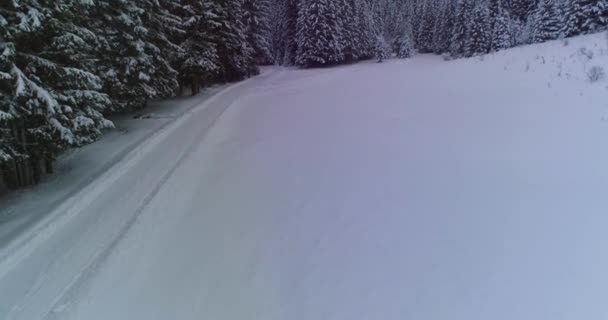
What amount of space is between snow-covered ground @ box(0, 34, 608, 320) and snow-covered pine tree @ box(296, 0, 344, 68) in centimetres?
2900

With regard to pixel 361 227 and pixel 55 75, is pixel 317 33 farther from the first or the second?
pixel 361 227

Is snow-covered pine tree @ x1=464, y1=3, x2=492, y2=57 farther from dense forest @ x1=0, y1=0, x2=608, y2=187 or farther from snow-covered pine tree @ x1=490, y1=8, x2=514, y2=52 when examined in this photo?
snow-covered pine tree @ x1=490, y1=8, x2=514, y2=52

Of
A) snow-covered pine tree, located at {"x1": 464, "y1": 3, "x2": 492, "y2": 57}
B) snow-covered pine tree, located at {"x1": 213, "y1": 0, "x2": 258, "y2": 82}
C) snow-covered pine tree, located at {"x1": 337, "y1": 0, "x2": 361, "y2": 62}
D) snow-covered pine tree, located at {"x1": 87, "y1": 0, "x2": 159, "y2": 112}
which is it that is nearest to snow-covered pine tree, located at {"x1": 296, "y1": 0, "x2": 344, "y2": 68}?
snow-covered pine tree, located at {"x1": 337, "y1": 0, "x2": 361, "y2": 62}

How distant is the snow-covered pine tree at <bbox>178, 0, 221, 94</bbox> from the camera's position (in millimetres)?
20234

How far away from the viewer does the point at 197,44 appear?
2078 cm

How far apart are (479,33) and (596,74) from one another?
33395 mm

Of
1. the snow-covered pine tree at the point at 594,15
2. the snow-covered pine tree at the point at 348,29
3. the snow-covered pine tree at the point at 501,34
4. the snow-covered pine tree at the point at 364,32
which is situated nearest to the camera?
the snow-covered pine tree at the point at 594,15

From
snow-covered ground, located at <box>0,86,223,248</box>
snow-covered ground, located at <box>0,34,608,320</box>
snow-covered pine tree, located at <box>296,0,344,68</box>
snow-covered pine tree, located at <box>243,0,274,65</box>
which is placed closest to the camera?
snow-covered ground, located at <box>0,34,608,320</box>

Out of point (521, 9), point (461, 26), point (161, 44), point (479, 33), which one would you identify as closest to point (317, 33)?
point (479, 33)

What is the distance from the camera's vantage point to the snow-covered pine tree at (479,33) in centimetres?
3588

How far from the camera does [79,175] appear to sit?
8.01m

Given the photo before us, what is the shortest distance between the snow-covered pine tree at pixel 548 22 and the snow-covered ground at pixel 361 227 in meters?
23.9

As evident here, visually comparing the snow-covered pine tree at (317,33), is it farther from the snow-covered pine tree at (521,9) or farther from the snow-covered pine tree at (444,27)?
the snow-covered pine tree at (521,9)

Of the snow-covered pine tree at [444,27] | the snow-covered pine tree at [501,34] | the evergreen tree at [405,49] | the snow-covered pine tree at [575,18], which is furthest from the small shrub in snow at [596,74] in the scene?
the snow-covered pine tree at [444,27]
